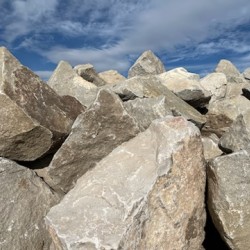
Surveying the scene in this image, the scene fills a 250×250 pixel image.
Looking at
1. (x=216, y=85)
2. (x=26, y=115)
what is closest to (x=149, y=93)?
(x=26, y=115)

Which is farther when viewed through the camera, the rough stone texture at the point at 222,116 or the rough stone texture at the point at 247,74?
the rough stone texture at the point at 247,74

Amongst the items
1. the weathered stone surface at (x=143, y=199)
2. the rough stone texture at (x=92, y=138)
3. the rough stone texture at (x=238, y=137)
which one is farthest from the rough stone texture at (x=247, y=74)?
the weathered stone surface at (x=143, y=199)

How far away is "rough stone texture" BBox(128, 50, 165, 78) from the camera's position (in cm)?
1280

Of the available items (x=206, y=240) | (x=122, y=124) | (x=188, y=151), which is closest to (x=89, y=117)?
(x=122, y=124)

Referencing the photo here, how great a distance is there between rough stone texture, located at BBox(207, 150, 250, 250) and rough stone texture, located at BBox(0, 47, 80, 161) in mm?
2510

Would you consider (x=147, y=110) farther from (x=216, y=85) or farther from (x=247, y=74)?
(x=247, y=74)

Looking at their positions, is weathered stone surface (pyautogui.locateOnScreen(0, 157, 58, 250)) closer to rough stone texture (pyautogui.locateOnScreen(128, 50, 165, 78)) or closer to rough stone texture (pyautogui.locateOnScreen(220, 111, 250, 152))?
rough stone texture (pyautogui.locateOnScreen(220, 111, 250, 152))

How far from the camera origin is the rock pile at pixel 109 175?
4.62 meters

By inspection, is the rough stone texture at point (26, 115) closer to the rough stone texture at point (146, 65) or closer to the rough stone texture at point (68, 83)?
the rough stone texture at point (68, 83)

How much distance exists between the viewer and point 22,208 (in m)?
5.49

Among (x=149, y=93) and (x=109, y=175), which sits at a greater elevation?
(x=149, y=93)

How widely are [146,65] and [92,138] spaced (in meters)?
7.56

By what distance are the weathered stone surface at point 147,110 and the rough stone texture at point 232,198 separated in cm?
139

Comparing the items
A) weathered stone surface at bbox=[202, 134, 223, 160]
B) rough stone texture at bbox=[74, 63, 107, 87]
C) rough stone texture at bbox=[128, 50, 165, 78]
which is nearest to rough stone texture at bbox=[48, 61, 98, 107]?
rough stone texture at bbox=[74, 63, 107, 87]
